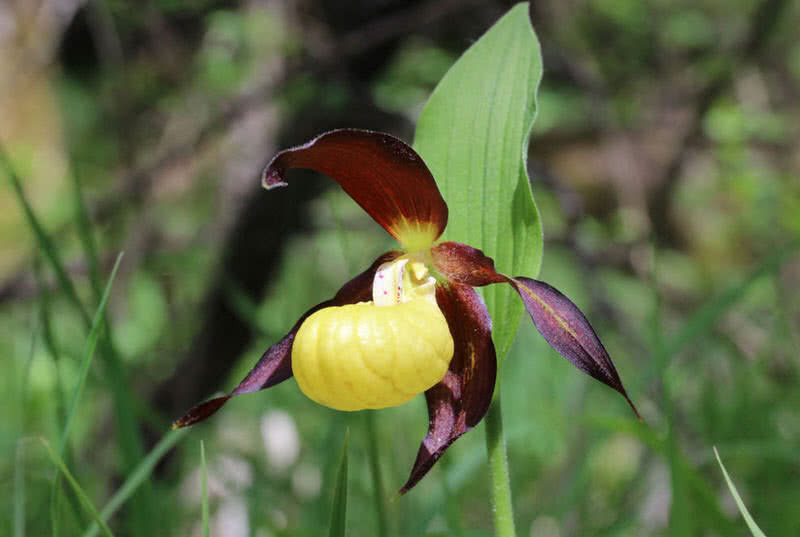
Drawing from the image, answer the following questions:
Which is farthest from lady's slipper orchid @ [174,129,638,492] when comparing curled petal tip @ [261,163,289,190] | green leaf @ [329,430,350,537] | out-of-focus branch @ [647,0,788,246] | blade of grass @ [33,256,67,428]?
out-of-focus branch @ [647,0,788,246]

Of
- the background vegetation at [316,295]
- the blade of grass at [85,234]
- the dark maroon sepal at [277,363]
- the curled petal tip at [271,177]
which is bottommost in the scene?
the background vegetation at [316,295]

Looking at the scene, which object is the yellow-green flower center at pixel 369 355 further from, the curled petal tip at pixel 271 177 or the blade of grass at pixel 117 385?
the blade of grass at pixel 117 385

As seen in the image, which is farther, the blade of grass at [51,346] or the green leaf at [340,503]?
the blade of grass at [51,346]

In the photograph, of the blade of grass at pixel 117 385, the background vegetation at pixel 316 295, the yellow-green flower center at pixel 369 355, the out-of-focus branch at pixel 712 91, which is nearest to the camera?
the yellow-green flower center at pixel 369 355

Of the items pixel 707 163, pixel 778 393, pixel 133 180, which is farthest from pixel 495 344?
pixel 707 163

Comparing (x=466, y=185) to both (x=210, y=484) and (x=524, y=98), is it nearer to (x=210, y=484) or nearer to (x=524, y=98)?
(x=524, y=98)

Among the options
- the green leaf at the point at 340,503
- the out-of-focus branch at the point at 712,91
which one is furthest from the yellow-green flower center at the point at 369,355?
the out-of-focus branch at the point at 712,91

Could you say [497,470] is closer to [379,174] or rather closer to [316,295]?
[379,174]

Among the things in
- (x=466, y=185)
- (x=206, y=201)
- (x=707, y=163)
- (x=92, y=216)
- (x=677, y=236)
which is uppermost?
(x=466, y=185)
